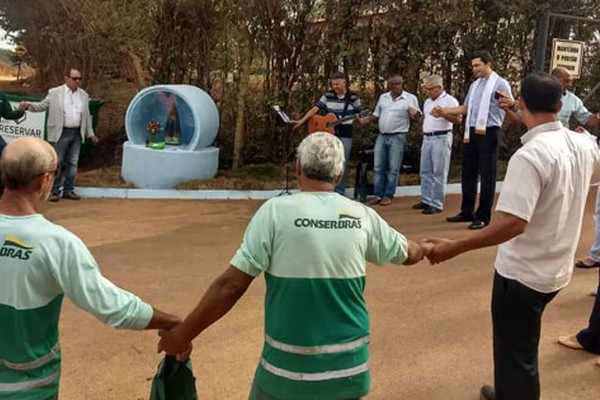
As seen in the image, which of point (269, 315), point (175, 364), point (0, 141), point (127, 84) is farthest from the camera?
point (127, 84)

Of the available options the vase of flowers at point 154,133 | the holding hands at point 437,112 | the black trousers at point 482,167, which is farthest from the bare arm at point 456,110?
the vase of flowers at point 154,133

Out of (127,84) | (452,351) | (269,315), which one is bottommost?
(452,351)

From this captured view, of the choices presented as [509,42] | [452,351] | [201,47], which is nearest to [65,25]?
[201,47]

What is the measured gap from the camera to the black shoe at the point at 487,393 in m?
3.21

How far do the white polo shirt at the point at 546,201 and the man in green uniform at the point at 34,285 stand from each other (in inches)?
63.0

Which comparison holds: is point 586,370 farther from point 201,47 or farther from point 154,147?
point 201,47

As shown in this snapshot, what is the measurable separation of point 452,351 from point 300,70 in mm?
6635

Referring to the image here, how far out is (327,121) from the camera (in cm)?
Answer: 812

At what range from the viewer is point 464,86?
10.4m

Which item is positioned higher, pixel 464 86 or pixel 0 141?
pixel 464 86

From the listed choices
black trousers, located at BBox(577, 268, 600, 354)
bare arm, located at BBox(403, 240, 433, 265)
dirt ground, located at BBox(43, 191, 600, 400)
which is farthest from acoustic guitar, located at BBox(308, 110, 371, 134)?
bare arm, located at BBox(403, 240, 433, 265)

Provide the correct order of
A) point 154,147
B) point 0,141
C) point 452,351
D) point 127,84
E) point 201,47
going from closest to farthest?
point 452,351, point 0,141, point 154,147, point 201,47, point 127,84

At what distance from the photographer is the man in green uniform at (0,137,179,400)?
1.95m

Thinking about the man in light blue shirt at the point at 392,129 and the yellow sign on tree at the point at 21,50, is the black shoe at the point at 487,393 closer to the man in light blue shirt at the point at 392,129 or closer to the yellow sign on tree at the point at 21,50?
the man in light blue shirt at the point at 392,129
